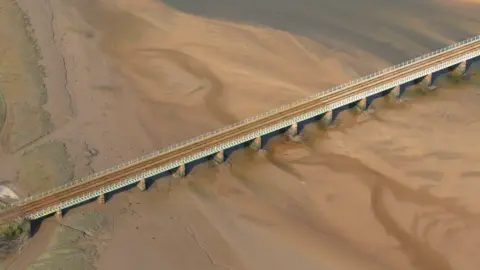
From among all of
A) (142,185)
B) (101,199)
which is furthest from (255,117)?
(101,199)

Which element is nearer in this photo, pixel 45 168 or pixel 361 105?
pixel 45 168

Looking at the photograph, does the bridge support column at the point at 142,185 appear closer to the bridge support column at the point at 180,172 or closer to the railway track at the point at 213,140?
the railway track at the point at 213,140

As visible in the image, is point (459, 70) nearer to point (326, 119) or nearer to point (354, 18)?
point (354, 18)

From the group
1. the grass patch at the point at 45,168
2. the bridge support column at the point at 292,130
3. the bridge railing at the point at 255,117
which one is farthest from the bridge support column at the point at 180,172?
the bridge support column at the point at 292,130

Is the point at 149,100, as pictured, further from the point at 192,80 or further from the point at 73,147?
the point at 73,147

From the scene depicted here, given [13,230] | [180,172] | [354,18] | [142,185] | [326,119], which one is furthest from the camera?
[354,18]

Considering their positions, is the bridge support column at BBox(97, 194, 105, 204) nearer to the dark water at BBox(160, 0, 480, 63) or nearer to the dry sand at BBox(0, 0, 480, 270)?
the dry sand at BBox(0, 0, 480, 270)
